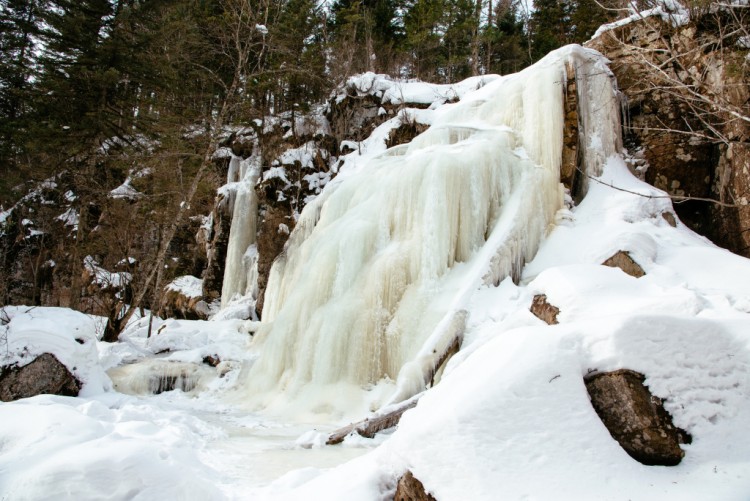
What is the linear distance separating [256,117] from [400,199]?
10.2 meters

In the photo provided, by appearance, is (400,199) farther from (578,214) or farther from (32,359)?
(32,359)

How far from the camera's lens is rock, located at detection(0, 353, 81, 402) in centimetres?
515

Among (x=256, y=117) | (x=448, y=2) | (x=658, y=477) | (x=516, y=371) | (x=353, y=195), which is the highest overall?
(x=448, y=2)

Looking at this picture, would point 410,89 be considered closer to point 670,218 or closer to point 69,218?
point 670,218

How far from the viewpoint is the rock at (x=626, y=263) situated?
19.6 feet

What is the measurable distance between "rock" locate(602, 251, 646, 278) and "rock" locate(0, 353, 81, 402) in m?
7.37

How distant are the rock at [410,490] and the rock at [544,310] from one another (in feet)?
9.88

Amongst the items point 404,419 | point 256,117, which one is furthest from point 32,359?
point 256,117

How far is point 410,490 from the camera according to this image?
6.95 ft

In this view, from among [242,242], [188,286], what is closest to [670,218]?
[242,242]

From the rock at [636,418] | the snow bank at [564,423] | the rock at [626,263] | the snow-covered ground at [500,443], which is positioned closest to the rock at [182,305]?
the snow-covered ground at [500,443]

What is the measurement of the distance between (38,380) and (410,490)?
5.27m

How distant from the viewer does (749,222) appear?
761 cm

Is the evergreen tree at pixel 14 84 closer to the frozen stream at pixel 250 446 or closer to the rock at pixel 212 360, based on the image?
the rock at pixel 212 360
